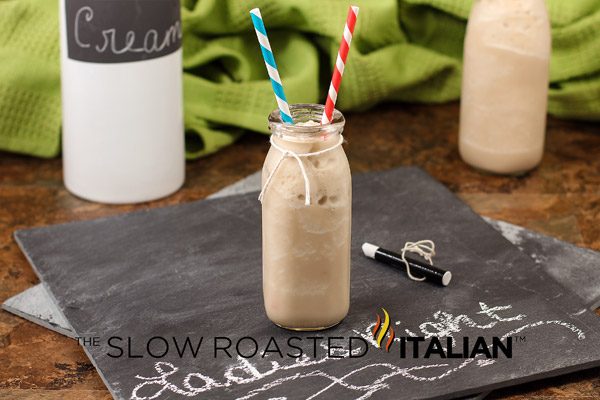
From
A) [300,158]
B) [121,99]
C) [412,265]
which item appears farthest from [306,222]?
[121,99]

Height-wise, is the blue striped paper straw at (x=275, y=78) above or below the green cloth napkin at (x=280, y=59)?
above

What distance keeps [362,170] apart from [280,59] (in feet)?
0.68

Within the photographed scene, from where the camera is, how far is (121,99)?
1276mm

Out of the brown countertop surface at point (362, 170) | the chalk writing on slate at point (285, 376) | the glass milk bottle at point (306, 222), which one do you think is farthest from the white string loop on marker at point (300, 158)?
the brown countertop surface at point (362, 170)

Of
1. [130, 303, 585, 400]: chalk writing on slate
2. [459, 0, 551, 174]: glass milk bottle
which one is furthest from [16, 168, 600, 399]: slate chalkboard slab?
[459, 0, 551, 174]: glass milk bottle

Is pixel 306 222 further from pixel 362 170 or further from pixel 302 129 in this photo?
pixel 362 170

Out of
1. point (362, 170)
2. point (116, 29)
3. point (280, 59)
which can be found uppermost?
point (116, 29)

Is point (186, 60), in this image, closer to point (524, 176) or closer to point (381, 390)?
point (524, 176)

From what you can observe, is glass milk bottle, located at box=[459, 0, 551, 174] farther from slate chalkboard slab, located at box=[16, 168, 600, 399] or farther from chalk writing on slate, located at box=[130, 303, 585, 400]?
chalk writing on slate, located at box=[130, 303, 585, 400]

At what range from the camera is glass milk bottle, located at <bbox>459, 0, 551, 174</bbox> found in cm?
134

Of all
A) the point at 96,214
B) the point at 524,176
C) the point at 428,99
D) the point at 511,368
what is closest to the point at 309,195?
the point at 511,368

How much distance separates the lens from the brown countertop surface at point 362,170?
40.2 inches

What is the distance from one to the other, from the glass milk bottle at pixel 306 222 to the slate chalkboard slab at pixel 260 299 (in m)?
0.03

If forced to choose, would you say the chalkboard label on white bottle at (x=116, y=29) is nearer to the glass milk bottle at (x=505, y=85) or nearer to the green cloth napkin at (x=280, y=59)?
the green cloth napkin at (x=280, y=59)
